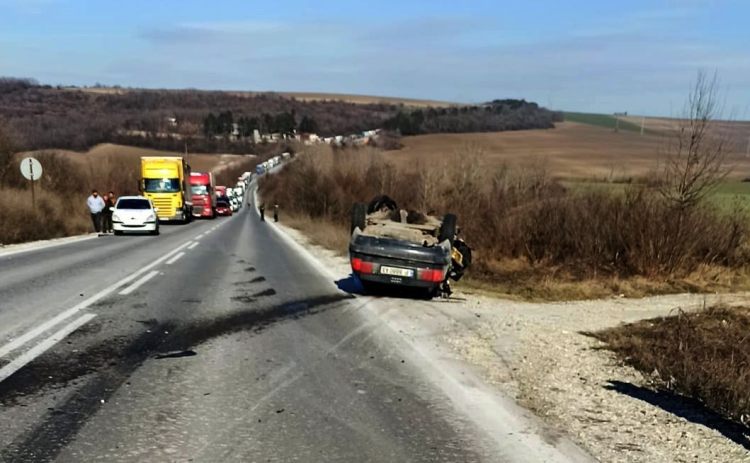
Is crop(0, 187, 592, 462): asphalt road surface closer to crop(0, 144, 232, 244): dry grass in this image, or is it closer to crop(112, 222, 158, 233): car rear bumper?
crop(0, 144, 232, 244): dry grass

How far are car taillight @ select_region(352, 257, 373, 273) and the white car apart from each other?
67.3 feet

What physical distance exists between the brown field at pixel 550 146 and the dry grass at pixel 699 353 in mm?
24394

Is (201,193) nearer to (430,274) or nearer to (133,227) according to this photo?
(133,227)

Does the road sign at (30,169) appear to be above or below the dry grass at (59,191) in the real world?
above

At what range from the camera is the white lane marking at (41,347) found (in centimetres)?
604

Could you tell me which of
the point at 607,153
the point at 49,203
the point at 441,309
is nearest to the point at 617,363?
the point at 441,309

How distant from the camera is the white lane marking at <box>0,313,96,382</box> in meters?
6.04

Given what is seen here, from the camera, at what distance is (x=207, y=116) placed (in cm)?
11219

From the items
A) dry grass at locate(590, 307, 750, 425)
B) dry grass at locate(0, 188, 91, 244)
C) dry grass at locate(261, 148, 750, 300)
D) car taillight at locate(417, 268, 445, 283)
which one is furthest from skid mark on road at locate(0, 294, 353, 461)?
dry grass at locate(0, 188, 91, 244)

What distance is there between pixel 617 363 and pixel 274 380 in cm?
393

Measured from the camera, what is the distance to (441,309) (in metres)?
11.0

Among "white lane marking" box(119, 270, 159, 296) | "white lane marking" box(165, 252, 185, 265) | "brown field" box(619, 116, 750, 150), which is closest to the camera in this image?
"white lane marking" box(119, 270, 159, 296)

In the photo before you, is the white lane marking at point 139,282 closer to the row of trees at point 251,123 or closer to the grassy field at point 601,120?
the row of trees at point 251,123

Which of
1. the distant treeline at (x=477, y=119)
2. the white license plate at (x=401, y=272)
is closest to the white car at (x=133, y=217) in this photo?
the white license plate at (x=401, y=272)
